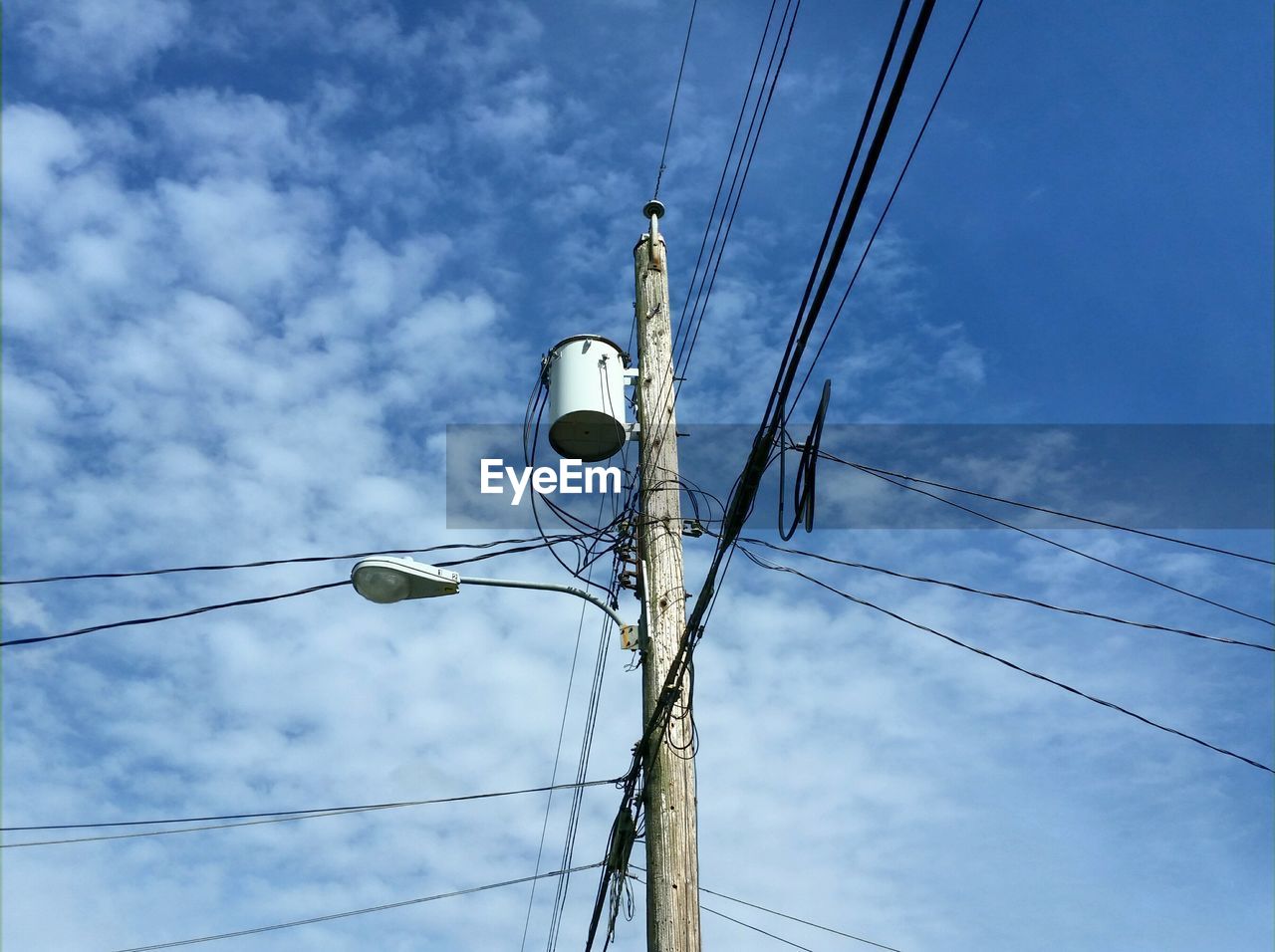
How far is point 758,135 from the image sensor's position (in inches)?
219

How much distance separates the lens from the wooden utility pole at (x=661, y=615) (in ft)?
18.2

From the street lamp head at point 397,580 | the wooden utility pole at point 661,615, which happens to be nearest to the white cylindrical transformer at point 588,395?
the wooden utility pole at point 661,615

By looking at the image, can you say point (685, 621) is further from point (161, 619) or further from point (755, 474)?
point (161, 619)

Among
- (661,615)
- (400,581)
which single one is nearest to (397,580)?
(400,581)

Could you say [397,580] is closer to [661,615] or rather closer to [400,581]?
[400,581]

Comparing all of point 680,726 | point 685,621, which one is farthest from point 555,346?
point 680,726

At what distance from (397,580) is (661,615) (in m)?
1.52

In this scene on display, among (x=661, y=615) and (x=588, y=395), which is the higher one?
(x=588, y=395)

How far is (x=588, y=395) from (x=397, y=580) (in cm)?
174

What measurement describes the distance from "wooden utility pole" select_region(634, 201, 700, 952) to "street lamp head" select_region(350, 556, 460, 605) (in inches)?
47.3

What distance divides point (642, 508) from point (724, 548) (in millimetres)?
1362

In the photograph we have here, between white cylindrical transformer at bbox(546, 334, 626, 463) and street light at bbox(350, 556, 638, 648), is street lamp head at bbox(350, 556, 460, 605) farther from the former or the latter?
white cylindrical transformer at bbox(546, 334, 626, 463)

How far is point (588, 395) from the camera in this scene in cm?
703

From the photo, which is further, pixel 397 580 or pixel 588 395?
pixel 588 395
